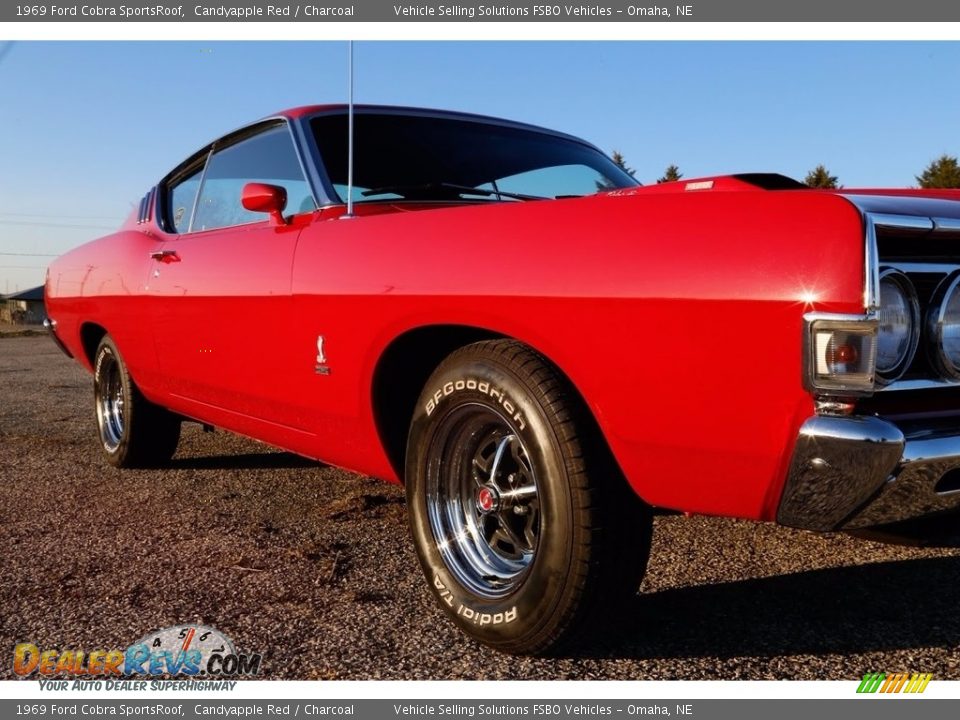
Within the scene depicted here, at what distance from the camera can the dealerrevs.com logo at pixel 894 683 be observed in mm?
1967

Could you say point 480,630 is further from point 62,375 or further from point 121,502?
point 62,375

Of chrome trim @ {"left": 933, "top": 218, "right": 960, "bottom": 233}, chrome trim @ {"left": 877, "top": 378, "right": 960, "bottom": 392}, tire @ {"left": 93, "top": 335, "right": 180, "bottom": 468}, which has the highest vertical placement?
chrome trim @ {"left": 933, "top": 218, "right": 960, "bottom": 233}

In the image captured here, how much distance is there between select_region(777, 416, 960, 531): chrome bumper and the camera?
164 centimetres

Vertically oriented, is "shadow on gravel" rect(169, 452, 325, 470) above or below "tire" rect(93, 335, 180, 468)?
below

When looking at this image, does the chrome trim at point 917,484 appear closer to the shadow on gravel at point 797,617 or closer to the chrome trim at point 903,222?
the chrome trim at point 903,222

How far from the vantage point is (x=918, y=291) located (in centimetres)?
186

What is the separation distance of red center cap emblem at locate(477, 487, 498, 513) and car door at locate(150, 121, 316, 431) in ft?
3.00

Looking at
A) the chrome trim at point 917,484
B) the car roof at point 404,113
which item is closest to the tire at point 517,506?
the chrome trim at point 917,484

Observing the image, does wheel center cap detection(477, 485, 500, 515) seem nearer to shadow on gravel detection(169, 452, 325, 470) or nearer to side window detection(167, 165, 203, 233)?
shadow on gravel detection(169, 452, 325, 470)

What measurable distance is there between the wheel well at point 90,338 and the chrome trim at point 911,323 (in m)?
4.40

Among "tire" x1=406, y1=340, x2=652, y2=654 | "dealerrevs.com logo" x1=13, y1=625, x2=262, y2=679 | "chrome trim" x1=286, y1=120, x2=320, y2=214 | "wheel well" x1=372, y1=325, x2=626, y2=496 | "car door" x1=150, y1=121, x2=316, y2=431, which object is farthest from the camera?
"chrome trim" x1=286, y1=120, x2=320, y2=214

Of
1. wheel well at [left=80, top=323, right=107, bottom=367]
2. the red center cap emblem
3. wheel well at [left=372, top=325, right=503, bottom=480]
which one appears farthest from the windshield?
wheel well at [left=80, top=323, right=107, bottom=367]

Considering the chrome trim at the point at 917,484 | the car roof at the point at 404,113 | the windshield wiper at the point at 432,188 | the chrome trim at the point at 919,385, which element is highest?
the car roof at the point at 404,113

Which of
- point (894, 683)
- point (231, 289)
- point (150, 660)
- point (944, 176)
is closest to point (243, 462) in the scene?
point (231, 289)
